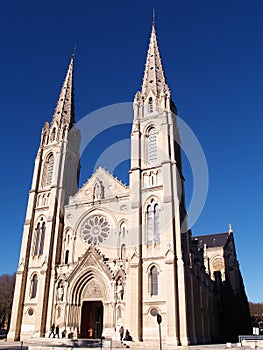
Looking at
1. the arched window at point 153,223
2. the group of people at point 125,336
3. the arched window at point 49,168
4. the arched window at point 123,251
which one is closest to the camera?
the group of people at point 125,336

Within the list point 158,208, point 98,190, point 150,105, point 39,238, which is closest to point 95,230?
point 98,190

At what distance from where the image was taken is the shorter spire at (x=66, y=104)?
1753 inches

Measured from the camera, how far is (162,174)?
32.5m

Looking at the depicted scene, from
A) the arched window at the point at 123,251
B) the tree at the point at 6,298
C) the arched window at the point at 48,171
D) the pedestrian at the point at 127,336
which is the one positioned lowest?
the pedestrian at the point at 127,336

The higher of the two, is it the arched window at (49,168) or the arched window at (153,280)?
the arched window at (49,168)

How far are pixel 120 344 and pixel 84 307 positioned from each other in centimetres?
769

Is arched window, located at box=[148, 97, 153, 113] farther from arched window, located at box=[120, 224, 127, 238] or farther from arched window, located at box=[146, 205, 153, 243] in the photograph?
arched window, located at box=[120, 224, 127, 238]

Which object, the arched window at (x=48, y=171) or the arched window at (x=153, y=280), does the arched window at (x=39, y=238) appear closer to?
the arched window at (x=48, y=171)

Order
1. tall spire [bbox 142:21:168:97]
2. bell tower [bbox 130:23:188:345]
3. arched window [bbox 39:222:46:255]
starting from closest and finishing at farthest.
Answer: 1. bell tower [bbox 130:23:188:345]
2. arched window [bbox 39:222:46:255]
3. tall spire [bbox 142:21:168:97]

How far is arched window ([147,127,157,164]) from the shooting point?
35.0 meters

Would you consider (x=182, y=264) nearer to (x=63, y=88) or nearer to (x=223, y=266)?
(x=223, y=266)

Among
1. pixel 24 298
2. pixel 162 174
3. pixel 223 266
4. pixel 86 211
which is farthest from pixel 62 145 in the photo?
pixel 223 266

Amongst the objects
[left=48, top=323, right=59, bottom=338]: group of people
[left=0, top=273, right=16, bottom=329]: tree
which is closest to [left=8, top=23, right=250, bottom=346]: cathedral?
[left=48, top=323, right=59, bottom=338]: group of people

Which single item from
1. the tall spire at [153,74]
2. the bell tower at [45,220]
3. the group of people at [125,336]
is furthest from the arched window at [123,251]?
the tall spire at [153,74]
